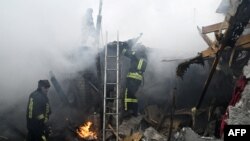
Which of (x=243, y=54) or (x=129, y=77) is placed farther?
(x=129, y=77)

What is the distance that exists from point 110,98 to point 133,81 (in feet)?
2.86

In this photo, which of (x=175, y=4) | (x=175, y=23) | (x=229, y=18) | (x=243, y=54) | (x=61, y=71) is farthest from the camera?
(x=175, y=4)

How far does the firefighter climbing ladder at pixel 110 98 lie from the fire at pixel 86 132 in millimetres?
337

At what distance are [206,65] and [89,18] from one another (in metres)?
3.49

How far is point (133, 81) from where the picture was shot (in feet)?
33.1

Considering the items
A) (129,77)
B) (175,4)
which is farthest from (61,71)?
(175,4)

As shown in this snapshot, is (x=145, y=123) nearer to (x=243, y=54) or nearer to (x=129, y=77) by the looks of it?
(x=129, y=77)

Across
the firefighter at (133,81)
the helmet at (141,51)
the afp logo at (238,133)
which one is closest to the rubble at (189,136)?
the afp logo at (238,133)

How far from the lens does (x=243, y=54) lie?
29.2 ft

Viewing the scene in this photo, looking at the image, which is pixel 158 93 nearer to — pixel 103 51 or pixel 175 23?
pixel 103 51

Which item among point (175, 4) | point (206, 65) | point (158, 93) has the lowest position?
point (158, 93)

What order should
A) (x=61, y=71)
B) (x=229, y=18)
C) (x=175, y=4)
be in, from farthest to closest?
(x=175, y=4) < (x=61, y=71) < (x=229, y=18)

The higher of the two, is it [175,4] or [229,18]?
[175,4]

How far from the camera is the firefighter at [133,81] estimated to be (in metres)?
10.0
